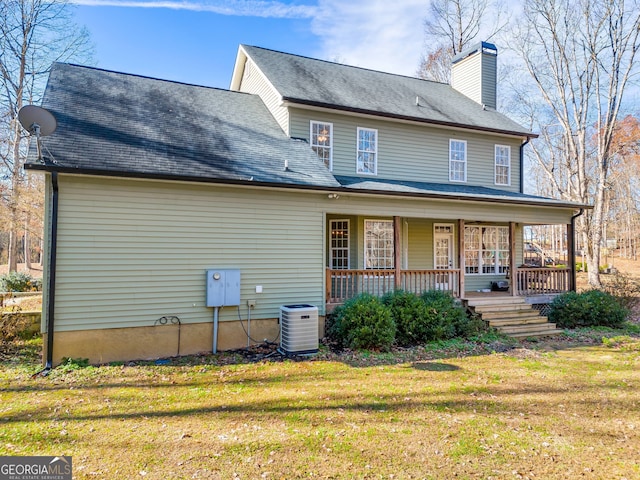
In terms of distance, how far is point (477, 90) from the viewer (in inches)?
621

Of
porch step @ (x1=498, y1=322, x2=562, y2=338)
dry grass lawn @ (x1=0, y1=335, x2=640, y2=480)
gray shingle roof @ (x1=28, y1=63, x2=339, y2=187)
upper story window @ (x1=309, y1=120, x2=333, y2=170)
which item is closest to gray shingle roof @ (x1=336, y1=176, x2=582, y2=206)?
upper story window @ (x1=309, y1=120, x2=333, y2=170)

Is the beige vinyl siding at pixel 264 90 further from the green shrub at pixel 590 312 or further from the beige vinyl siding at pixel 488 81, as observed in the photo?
the green shrub at pixel 590 312

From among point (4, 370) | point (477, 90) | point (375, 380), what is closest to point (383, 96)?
point (477, 90)

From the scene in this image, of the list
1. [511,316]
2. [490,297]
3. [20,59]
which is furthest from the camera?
[20,59]

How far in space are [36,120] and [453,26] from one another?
1029 inches

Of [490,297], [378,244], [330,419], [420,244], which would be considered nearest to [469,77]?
[420,244]

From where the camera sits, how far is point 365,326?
8.26m

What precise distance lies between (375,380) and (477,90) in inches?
545

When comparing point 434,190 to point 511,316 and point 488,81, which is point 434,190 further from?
point 488,81

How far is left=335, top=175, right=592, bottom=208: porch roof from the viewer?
9719 millimetres

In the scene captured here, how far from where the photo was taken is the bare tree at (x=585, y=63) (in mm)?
17500

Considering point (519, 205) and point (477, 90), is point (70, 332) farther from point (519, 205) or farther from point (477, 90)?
point (477, 90)

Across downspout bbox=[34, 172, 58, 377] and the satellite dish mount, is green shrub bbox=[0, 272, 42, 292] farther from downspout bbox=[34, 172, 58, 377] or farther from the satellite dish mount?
the satellite dish mount

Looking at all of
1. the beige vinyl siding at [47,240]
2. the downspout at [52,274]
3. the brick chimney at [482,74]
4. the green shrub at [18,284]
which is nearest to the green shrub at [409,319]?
the downspout at [52,274]
